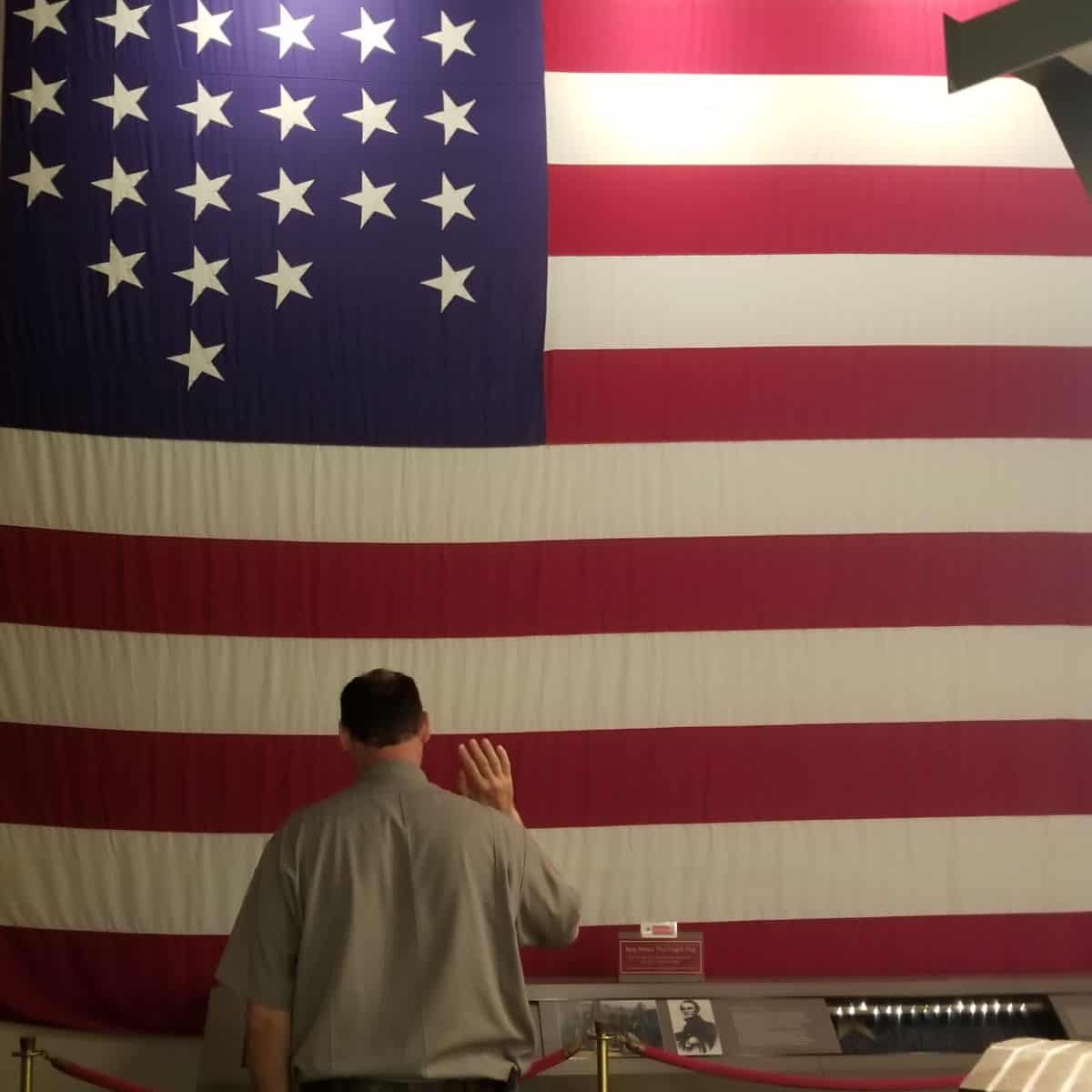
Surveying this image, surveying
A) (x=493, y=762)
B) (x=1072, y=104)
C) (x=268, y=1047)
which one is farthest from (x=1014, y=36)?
(x=268, y=1047)

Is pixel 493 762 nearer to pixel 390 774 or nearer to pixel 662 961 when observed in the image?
pixel 390 774

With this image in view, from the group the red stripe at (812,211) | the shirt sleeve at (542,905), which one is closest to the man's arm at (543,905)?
the shirt sleeve at (542,905)

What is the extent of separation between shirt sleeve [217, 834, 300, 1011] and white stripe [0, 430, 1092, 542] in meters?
1.73

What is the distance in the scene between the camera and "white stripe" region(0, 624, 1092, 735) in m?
3.49

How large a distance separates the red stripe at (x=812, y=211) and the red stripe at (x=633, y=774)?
4.34 ft

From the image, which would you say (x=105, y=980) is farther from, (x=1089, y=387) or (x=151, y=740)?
(x=1089, y=387)

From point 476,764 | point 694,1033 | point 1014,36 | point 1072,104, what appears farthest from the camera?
point 694,1033

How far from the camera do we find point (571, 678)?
11.6ft

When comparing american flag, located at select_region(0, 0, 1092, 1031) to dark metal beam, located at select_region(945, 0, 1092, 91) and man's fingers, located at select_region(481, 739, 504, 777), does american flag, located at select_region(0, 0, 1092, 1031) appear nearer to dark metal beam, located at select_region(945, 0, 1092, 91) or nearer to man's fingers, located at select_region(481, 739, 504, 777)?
man's fingers, located at select_region(481, 739, 504, 777)

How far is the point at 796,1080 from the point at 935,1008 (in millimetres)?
650

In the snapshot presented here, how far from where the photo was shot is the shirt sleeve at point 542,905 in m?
1.94

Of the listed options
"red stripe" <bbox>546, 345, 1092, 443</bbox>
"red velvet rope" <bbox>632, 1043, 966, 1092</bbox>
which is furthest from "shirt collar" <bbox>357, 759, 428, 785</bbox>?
"red stripe" <bbox>546, 345, 1092, 443</bbox>

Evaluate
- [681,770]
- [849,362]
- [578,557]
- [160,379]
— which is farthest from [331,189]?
[681,770]

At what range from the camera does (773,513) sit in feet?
11.9
